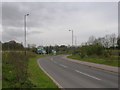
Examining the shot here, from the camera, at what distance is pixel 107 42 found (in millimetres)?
88812

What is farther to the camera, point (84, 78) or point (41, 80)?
point (84, 78)

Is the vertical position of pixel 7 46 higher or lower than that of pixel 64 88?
higher

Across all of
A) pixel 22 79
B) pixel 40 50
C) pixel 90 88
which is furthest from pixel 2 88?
pixel 40 50

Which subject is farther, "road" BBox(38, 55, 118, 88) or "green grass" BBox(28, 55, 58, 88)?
"road" BBox(38, 55, 118, 88)

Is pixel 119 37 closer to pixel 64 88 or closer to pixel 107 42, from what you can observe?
pixel 107 42

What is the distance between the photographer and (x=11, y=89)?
1352 centimetres

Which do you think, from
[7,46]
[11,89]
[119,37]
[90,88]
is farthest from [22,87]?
[119,37]

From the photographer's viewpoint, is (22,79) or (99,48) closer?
(22,79)

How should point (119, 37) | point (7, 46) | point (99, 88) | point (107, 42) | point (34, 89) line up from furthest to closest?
point (107, 42)
point (119, 37)
point (7, 46)
point (99, 88)
point (34, 89)

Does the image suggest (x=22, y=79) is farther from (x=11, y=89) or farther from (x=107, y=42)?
(x=107, y=42)

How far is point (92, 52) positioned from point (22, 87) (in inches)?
1936

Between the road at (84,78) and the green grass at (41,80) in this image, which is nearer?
the green grass at (41,80)

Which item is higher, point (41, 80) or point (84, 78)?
point (41, 80)

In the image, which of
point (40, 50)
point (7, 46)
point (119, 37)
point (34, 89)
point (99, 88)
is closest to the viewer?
point (34, 89)
